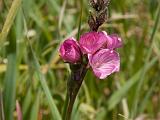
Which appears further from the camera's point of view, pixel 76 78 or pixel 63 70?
pixel 63 70

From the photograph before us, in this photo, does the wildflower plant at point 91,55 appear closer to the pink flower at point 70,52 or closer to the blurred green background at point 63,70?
the pink flower at point 70,52

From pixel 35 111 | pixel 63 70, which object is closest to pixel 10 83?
pixel 35 111

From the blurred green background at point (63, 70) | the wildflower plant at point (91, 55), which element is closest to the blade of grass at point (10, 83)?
the blurred green background at point (63, 70)

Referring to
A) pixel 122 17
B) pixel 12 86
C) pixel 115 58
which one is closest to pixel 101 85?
pixel 122 17

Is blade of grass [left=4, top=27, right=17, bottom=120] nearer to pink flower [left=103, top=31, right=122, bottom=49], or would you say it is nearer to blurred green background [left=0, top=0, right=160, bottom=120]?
blurred green background [left=0, top=0, right=160, bottom=120]

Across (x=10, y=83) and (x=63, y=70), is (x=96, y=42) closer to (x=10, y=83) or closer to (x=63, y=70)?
(x=10, y=83)

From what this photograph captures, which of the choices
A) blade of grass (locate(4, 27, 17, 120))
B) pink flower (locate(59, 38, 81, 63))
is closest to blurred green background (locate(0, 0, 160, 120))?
blade of grass (locate(4, 27, 17, 120))

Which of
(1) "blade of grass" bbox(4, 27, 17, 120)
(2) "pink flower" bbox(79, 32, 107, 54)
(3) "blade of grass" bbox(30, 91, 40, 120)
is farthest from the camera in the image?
(3) "blade of grass" bbox(30, 91, 40, 120)

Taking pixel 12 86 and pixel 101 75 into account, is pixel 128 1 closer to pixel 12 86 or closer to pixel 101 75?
pixel 12 86
